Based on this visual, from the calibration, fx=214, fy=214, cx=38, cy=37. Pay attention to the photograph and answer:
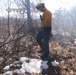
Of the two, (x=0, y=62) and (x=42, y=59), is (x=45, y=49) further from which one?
(x=0, y=62)

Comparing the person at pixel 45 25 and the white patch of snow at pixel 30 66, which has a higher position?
the person at pixel 45 25

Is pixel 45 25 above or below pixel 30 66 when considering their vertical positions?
above

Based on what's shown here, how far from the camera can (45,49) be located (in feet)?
23.0

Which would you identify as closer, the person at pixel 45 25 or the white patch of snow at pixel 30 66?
the white patch of snow at pixel 30 66

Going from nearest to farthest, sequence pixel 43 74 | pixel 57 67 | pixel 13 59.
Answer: pixel 43 74, pixel 57 67, pixel 13 59

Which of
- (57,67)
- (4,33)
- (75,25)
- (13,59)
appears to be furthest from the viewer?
(75,25)

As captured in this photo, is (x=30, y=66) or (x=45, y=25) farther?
(x=45, y=25)

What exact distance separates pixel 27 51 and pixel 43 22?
51.0 inches

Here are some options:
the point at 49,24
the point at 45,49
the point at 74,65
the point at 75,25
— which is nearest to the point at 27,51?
the point at 45,49

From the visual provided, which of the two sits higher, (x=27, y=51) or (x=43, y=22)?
(x=43, y=22)

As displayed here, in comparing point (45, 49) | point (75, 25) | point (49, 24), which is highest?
point (49, 24)

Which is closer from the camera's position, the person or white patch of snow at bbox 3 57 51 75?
white patch of snow at bbox 3 57 51 75

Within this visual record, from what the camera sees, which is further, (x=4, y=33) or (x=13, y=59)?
(x=4, y=33)

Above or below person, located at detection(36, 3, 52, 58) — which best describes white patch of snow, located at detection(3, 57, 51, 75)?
below
